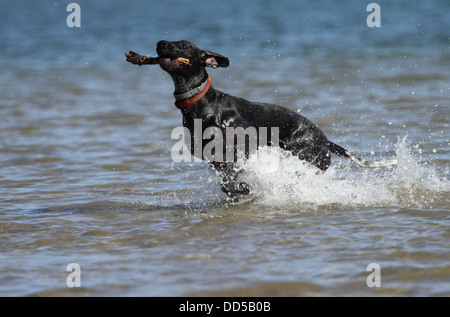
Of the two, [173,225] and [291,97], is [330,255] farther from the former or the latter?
[291,97]

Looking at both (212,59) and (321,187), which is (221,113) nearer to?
(212,59)

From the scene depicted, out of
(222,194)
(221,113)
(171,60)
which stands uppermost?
(171,60)

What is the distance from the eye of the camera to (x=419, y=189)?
673 cm

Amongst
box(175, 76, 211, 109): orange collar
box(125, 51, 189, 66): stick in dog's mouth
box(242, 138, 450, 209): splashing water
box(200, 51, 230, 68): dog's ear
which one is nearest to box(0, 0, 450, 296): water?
box(242, 138, 450, 209): splashing water

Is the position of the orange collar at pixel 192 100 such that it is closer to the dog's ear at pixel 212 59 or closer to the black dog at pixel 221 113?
the black dog at pixel 221 113

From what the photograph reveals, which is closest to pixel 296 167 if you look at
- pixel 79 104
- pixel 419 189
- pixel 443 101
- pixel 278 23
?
pixel 419 189

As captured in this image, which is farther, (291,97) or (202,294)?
(291,97)

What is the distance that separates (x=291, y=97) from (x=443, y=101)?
2.53m

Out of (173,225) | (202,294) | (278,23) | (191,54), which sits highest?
(278,23)

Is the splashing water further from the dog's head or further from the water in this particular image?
the dog's head

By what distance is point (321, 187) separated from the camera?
6.62 m

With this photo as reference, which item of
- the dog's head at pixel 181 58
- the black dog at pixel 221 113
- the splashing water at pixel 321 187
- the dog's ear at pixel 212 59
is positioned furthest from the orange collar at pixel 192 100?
the splashing water at pixel 321 187

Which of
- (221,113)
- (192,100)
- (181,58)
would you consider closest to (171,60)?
(181,58)

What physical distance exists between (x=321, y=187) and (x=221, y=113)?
3.56 ft
